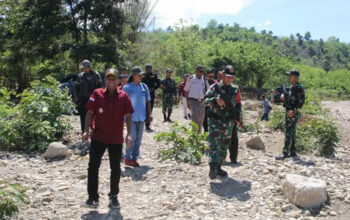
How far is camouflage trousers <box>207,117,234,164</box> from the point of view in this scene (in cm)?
553

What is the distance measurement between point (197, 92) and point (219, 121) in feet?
8.28

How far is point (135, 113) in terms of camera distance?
6109 millimetres

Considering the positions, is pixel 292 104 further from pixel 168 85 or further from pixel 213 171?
pixel 168 85

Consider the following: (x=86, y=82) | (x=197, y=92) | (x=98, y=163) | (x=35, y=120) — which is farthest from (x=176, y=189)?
(x=35, y=120)

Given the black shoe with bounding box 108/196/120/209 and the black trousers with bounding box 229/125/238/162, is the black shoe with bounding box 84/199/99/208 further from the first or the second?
the black trousers with bounding box 229/125/238/162

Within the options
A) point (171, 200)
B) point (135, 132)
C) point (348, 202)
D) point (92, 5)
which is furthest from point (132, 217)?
point (92, 5)

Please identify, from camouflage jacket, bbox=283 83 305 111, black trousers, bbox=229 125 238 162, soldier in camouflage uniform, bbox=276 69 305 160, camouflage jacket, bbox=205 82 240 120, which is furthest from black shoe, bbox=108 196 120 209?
camouflage jacket, bbox=283 83 305 111

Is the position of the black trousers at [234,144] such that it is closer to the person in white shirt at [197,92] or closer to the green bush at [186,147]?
the green bush at [186,147]

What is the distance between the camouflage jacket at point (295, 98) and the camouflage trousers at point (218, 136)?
73.4 inches

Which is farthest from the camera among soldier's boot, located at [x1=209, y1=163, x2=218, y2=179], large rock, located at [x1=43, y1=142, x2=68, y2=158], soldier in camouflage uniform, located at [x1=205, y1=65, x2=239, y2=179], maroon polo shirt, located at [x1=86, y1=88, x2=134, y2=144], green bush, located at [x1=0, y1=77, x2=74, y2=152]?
green bush, located at [x1=0, y1=77, x2=74, y2=152]

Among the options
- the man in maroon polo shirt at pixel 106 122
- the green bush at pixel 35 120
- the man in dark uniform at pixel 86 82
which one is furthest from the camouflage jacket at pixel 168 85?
the man in maroon polo shirt at pixel 106 122

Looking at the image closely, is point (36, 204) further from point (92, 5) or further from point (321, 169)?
point (92, 5)

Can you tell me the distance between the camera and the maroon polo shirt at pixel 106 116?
175 inches

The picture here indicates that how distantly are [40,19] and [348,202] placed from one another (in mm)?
14161
